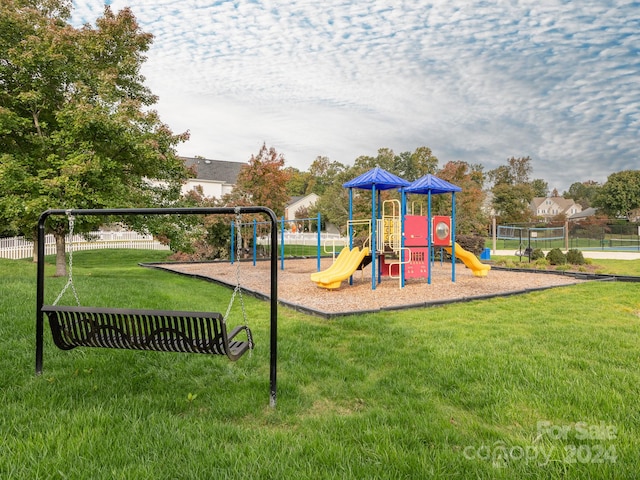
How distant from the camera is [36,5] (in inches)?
461

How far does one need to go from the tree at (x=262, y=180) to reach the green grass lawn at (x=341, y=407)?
17167 millimetres

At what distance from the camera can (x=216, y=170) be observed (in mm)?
42594

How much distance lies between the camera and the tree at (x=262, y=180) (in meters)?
22.1

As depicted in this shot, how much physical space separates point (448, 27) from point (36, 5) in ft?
38.4

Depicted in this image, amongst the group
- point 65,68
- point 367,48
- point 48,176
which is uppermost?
point 367,48

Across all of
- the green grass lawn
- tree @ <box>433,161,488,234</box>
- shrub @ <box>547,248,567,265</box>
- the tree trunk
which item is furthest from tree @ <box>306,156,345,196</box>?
the green grass lawn

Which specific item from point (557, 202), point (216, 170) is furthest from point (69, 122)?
point (557, 202)

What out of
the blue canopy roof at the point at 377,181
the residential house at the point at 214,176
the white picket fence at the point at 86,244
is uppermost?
the residential house at the point at 214,176

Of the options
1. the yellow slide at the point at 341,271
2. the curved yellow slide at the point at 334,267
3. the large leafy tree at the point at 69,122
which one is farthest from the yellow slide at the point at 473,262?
the large leafy tree at the point at 69,122

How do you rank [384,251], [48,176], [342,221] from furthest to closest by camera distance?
[342,221]
[384,251]
[48,176]

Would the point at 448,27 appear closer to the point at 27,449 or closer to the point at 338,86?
the point at 338,86

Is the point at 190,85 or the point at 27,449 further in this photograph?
the point at 190,85

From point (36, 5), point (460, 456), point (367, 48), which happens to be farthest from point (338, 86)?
point (460, 456)

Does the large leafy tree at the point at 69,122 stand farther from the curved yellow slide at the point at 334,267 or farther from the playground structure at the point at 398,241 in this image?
the playground structure at the point at 398,241
